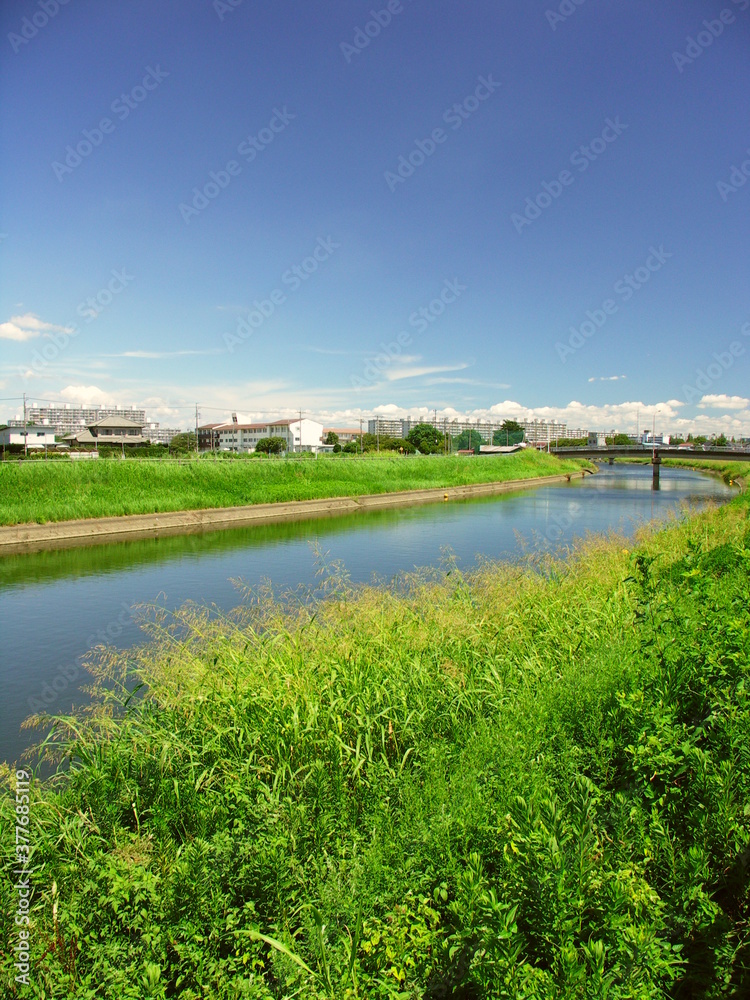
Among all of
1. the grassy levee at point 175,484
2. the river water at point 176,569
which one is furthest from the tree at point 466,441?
the river water at point 176,569

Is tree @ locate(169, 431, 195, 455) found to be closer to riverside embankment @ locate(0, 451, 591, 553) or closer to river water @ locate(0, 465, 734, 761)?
riverside embankment @ locate(0, 451, 591, 553)

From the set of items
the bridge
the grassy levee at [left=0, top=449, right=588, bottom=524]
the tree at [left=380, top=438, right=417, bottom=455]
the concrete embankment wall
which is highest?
the tree at [left=380, top=438, right=417, bottom=455]

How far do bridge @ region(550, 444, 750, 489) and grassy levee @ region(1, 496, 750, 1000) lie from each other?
42928mm

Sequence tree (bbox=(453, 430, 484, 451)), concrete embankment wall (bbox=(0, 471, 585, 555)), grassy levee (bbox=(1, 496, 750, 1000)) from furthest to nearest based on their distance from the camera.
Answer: tree (bbox=(453, 430, 484, 451)) → concrete embankment wall (bbox=(0, 471, 585, 555)) → grassy levee (bbox=(1, 496, 750, 1000))

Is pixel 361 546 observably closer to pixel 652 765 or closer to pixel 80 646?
pixel 80 646

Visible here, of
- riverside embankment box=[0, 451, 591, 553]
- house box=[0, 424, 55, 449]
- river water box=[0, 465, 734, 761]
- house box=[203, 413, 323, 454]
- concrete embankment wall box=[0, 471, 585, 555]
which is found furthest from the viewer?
house box=[203, 413, 323, 454]

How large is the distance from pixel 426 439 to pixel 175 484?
2798 inches

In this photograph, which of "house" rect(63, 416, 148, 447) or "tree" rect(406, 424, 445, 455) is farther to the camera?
"tree" rect(406, 424, 445, 455)

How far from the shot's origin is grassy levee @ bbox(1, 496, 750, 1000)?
2100 mm

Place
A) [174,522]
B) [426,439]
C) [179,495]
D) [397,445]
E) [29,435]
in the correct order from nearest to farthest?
[174,522]
[179,495]
[29,435]
[397,445]
[426,439]

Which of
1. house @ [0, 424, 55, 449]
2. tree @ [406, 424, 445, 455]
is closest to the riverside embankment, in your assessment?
house @ [0, 424, 55, 449]

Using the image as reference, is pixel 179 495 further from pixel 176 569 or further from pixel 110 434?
pixel 110 434

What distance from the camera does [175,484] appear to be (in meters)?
25.3

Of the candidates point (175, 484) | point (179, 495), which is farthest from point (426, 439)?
point (179, 495)
